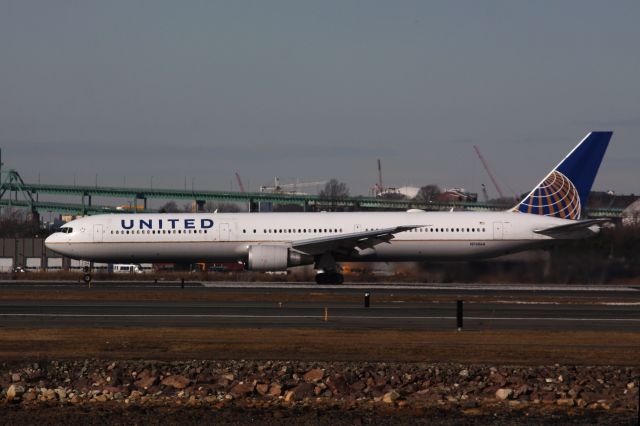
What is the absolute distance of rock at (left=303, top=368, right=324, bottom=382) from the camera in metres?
18.4

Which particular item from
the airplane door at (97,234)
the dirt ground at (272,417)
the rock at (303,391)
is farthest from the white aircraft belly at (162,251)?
the dirt ground at (272,417)

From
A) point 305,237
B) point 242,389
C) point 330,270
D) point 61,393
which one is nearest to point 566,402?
point 242,389

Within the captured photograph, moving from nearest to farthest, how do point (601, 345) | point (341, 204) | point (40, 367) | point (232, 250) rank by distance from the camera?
point (40, 367)
point (601, 345)
point (232, 250)
point (341, 204)

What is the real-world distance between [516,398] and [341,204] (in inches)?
4540

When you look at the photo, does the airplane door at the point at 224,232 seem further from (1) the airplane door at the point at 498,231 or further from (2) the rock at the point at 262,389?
(2) the rock at the point at 262,389

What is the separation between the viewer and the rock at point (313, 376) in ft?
60.2

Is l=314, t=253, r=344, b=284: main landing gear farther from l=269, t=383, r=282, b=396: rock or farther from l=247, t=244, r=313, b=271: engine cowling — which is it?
l=269, t=383, r=282, b=396: rock

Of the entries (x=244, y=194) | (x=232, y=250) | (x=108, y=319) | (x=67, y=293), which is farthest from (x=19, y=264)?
(x=244, y=194)

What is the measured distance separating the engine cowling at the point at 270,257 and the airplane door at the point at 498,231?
10066 millimetres

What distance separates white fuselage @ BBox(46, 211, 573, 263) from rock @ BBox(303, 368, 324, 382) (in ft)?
101

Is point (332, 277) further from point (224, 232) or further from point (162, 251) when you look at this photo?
point (162, 251)

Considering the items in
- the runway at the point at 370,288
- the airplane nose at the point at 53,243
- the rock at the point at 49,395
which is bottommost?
the rock at the point at 49,395

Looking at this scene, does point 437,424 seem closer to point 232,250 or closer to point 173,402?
point 173,402

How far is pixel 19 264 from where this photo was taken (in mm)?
79750
